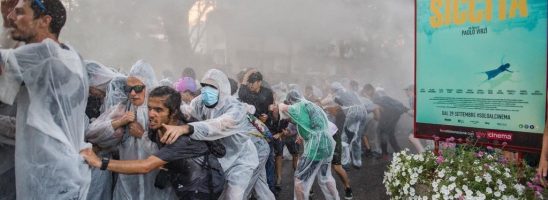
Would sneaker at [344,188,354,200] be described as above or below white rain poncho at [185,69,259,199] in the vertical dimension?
below

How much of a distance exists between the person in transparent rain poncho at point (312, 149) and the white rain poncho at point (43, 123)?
8.03ft

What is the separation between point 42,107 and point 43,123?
0.23 ft

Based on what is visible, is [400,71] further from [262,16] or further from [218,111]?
[218,111]

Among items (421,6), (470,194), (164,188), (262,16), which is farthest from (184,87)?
(262,16)

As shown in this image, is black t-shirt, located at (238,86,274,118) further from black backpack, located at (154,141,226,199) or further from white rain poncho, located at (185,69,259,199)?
black backpack, located at (154,141,226,199)

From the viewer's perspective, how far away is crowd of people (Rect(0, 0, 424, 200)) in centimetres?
192

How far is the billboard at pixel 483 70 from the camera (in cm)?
253

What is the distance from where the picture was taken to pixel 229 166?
3.46 meters

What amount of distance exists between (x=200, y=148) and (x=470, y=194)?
1.47 m

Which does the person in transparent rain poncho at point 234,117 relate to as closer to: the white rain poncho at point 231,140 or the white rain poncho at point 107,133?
the white rain poncho at point 231,140

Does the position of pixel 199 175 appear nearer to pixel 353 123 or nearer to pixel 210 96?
pixel 210 96

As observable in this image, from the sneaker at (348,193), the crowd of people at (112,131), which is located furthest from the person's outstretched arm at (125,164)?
the sneaker at (348,193)

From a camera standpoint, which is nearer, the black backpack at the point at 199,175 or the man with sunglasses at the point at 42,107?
the man with sunglasses at the point at 42,107

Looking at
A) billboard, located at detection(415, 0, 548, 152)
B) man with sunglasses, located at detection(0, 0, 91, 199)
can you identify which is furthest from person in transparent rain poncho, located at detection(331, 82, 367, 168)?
man with sunglasses, located at detection(0, 0, 91, 199)
